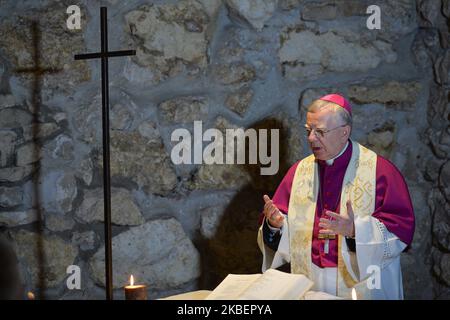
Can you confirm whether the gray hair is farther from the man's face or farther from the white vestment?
the white vestment

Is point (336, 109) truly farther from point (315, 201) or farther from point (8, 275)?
point (8, 275)

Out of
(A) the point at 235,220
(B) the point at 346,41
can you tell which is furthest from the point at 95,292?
(B) the point at 346,41

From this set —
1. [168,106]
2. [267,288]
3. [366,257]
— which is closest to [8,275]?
[267,288]

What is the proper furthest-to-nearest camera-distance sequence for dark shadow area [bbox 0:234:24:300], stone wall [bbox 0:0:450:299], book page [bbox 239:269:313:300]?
stone wall [bbox 0:0:450:299], book page [bbox 239:269:313:300], dark shadow area [bbox 0:234:24:300]

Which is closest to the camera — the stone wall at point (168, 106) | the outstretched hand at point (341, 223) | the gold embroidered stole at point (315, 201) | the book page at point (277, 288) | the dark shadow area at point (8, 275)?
the dark shadow area at point (8, 275)

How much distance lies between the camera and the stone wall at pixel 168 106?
127 inches

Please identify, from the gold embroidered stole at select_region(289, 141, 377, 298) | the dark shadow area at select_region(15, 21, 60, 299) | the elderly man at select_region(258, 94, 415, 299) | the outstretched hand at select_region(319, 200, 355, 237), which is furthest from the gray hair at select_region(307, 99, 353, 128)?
the dark shadow area at select_region(15, 21, 60, 299)

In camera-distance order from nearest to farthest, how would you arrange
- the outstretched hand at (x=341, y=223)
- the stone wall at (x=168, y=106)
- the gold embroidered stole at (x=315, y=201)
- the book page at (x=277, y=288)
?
1. the book page at (x=277, y=288)
2. the outstretched hand at (x=341, y=223)
3. the gold embroidered stole at (x=315, y=201)
4. the stone wall at (x=168, y=106)

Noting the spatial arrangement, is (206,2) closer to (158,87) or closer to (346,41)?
(158,87)

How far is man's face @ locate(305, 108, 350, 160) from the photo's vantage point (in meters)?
2.57

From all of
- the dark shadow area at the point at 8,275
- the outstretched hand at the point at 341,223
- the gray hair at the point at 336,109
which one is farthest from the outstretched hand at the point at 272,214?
the dark shadow area at the point at 8,275

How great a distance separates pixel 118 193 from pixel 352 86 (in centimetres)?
116

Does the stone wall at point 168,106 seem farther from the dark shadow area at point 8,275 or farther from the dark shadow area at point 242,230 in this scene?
the dark shadow area at point 8,275

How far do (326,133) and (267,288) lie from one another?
0.74 m
